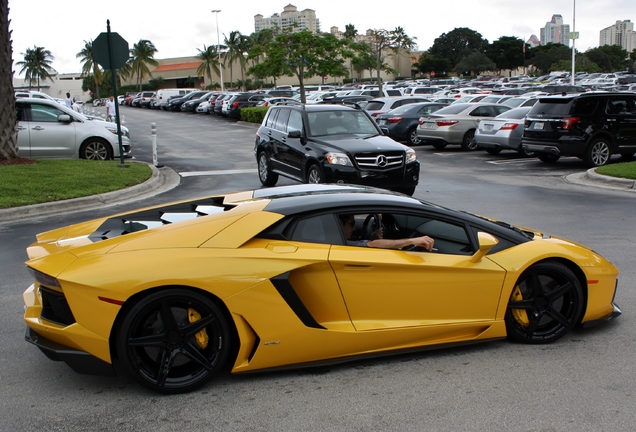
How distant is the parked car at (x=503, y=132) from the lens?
63.6 ft

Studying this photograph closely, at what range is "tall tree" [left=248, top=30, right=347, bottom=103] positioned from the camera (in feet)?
116

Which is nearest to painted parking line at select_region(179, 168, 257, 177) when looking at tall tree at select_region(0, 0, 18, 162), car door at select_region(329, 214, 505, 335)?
tall tree at select_region(0, 0, 18, 162)

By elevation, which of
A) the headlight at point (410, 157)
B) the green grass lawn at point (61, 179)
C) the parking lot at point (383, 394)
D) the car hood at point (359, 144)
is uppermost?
the car hood at point (359, 144)

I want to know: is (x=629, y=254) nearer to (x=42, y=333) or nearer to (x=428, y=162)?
(x=42, y=333)

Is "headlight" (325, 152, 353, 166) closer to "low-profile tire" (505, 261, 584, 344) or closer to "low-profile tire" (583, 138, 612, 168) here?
"low-profile tire" (505, 261, 584, 344)

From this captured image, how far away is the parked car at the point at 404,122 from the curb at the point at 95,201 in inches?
407

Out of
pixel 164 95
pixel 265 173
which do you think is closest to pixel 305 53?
pixel 265 173

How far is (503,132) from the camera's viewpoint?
19.6m

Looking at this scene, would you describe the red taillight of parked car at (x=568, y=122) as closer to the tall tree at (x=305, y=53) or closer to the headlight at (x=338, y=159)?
the headlight at (x=338, y=159)

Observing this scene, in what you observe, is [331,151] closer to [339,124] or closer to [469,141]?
[339,124]

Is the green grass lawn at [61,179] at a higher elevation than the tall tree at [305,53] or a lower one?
lower

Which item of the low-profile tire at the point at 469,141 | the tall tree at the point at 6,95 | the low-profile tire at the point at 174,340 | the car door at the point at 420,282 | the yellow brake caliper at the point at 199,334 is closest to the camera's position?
the low-profile tire at the point at 174,340

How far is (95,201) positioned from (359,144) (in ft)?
16.2

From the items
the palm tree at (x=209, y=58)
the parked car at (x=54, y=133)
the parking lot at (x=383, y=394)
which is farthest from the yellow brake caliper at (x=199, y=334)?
the palm tree at (x=209, y=58)
